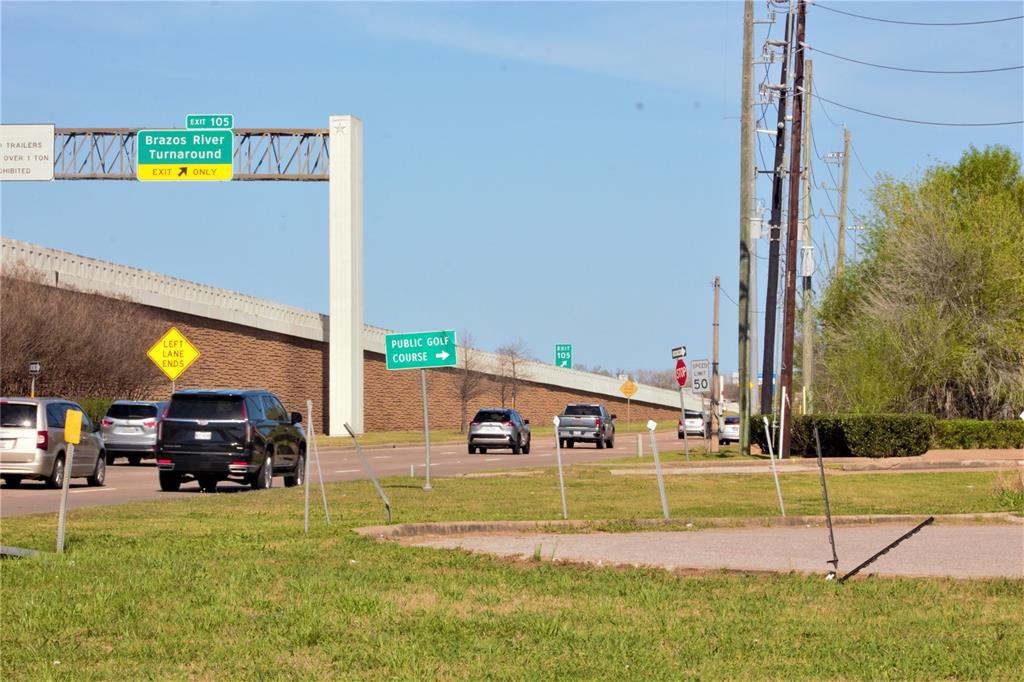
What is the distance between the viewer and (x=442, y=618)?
9430mm

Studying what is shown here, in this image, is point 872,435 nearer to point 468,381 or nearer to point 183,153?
point 183,153

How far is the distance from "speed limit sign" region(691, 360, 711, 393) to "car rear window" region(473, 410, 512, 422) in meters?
7.98

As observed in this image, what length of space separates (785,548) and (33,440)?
15679 millimetres

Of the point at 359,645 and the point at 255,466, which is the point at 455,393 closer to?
the point at 255,466

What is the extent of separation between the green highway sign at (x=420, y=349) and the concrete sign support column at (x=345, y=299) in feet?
111

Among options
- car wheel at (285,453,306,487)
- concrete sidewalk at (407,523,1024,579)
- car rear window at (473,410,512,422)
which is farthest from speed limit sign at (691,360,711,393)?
concrete sidewalk at (407,523,1024,579)

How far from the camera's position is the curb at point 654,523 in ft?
51.2

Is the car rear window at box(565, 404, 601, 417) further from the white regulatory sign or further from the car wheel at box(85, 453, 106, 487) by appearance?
the car wheel at box(85, 453, 106, 487)

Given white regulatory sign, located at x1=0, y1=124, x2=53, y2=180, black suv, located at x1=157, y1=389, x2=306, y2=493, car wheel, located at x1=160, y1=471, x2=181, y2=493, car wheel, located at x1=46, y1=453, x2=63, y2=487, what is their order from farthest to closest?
white regulatory sign, located at x1=0, y1=124, x2=53, y2=180 < car wheel, located at x1=46, y1=453, x2=63, y2=487 < car wheel, located at x1=160, y1=471, x2=181, y2=493 < black suv, located at x1=157, y1=389, x2=306, y2=493

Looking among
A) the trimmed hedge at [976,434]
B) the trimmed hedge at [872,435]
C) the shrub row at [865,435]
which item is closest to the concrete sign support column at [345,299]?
the shrub row at [865,435]

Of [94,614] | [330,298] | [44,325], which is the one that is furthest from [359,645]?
[330,298]

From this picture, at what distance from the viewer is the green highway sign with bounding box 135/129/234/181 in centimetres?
4691

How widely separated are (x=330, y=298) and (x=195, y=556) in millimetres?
49384

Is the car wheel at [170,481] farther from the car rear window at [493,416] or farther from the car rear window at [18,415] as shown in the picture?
the car rear window at [493,416]
